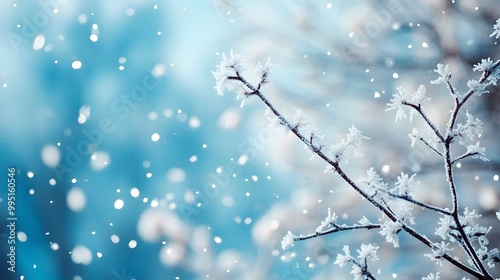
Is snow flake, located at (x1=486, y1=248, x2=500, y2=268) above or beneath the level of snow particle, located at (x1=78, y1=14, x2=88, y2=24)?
beneath

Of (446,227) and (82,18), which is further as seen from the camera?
(82,18)

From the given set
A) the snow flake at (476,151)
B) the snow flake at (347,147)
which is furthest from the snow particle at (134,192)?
the snow flake at (476,151)

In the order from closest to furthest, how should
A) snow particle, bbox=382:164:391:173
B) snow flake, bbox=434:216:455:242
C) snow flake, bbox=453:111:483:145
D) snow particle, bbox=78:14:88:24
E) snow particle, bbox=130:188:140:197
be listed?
snow flake, bbox=453:111:483:145
snow flake, bbox=434:216:455:242
snow particle, bbox=382:164:391:173
snow particle, bbox=78:14:88:24
snow particle, bbox=130:188:140:197

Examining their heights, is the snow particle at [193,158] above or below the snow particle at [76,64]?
below

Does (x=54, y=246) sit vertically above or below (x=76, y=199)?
below

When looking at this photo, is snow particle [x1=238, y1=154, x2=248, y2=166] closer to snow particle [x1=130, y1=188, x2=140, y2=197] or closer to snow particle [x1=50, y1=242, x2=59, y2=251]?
snow particle [x1=130, y1=188, x2=140, y2=197]

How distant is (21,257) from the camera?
13.6 ft

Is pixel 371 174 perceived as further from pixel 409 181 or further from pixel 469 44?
pixel 469 44

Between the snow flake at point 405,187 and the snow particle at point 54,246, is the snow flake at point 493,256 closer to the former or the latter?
the snow flake at point 405,187

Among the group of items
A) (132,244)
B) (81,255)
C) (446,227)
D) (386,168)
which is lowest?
(446,227)

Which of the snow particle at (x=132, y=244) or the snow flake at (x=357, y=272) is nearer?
the snow flake at (x=357, y=272)

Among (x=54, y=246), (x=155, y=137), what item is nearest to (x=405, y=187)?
(x=155, y=137)

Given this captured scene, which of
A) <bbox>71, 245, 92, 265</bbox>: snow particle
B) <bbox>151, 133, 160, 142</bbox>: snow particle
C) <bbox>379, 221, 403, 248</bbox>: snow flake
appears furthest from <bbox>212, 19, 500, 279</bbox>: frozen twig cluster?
<bbox>71, 245, 92, 265</bbox>: snow particle

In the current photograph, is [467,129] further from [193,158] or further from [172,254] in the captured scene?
[172,254]
